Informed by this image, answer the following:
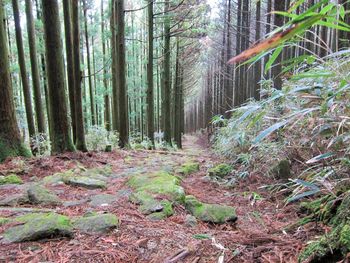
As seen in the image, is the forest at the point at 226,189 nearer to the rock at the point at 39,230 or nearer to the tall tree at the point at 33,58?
the rock at the point at 39,230

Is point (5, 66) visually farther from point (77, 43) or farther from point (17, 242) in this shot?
point (17, 242)

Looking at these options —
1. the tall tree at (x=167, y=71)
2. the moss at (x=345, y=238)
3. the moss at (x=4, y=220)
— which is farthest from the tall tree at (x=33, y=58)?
the moss at (x=345, y=238)

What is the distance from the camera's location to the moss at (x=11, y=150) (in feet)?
15.7

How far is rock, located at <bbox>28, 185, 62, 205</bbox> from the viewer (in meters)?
2.88

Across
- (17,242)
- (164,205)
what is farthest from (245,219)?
(17,242)

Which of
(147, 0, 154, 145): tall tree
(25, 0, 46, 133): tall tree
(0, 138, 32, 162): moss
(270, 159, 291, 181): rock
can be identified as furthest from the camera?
Result: (147, 0, 154, 145): tall tree

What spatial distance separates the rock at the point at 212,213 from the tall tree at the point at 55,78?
13.1 feet

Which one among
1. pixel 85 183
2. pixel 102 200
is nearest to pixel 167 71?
pixel 85 183

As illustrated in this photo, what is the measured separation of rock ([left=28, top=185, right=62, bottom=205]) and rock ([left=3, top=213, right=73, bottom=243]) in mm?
748

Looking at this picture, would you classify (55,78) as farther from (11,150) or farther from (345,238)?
(345,238)

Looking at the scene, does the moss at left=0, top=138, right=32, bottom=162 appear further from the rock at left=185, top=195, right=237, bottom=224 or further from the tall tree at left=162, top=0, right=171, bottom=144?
the tall tree at left=162, top=0, right=171, bottom=144

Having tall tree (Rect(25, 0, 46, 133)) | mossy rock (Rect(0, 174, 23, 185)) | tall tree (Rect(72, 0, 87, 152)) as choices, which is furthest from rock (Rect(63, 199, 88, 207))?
tall tree (Rect(25, 0, 46, 133))

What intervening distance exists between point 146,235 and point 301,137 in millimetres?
1891

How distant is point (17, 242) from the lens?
190 cm
